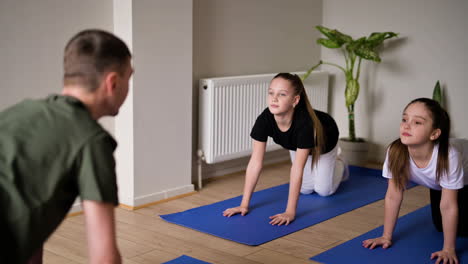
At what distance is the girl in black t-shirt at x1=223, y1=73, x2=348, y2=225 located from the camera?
282 cm

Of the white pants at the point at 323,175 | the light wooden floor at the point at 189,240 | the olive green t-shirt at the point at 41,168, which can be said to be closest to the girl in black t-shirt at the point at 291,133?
the white pants at the point at 323,175

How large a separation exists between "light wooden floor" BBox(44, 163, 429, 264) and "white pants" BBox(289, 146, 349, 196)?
0.28 meters

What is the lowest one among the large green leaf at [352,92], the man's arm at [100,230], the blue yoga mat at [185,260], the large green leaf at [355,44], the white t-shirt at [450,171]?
the blue yoga mat at [185,260]

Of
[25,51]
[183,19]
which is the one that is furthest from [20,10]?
[183,19]

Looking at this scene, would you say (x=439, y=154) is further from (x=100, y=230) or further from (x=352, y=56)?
(x=352, y=56)

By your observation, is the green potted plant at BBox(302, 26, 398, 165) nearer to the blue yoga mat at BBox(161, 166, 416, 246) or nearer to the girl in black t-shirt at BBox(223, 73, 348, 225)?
the blue yoga mat at BBox(161, 166, 416, 246)

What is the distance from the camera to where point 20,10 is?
2635 mm

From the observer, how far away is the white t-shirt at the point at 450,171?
230 cm

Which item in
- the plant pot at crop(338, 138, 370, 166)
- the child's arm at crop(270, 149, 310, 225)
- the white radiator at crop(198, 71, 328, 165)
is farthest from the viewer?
the plant pot at crop(338, 138, 370, 166)

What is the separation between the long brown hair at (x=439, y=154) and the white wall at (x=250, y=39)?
5.05ft

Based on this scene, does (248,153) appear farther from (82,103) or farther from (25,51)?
(82,103)

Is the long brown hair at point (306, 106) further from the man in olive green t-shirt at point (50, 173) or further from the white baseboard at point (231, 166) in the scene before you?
the man in olive green t-shirt at point (50, 173)

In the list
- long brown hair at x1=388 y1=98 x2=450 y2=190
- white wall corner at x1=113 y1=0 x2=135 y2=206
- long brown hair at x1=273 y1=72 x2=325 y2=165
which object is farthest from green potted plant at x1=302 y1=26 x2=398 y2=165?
long brown hair at x1=388 y1=98 x2=450 y2=190

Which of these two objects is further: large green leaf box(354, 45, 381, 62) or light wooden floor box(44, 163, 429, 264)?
large green leaf box(354, 45, 381, 62)
